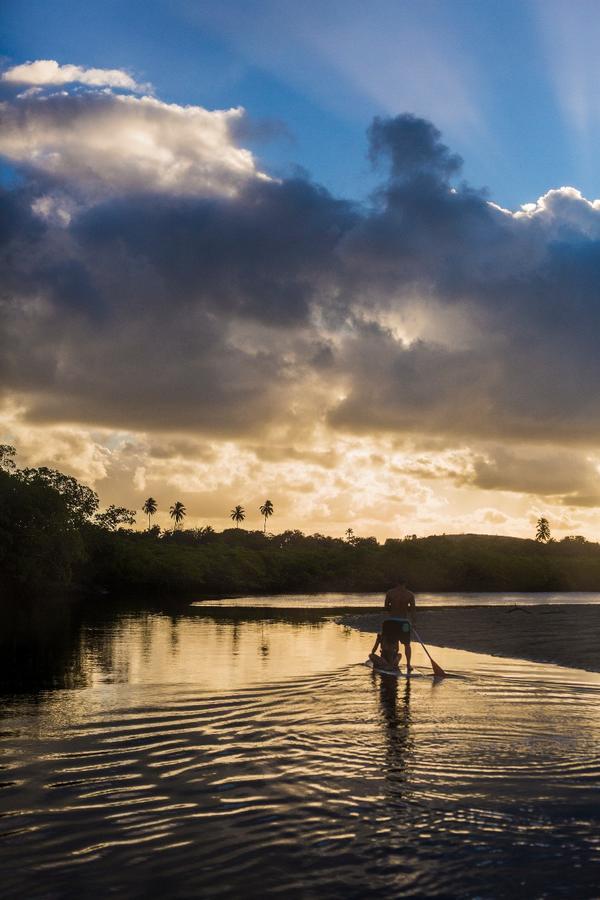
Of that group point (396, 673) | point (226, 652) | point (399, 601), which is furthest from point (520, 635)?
point (396, 673)

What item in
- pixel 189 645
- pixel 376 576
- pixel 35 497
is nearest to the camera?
pixel 189 645

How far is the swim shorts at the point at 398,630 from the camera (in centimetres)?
2233

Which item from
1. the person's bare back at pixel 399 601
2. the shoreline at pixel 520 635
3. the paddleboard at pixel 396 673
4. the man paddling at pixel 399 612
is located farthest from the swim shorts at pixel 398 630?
the shoreline at pixel 520 635

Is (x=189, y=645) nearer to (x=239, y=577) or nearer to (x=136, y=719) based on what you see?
(x=136, y=719)

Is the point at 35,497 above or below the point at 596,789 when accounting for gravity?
above

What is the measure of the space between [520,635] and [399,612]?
14392 millimetres

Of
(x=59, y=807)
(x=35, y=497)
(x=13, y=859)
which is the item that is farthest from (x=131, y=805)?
(x=35, y=497)

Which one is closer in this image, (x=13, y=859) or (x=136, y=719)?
(x=13, y=859)

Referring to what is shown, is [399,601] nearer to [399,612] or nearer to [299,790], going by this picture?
[399,612]

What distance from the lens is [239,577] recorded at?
143625 mm

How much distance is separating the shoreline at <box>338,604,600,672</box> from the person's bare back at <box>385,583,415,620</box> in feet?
16.8

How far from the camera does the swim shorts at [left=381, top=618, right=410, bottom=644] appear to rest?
A: 22328 mm

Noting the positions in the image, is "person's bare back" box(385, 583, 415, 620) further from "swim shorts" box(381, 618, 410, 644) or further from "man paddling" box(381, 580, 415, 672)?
"swim shorts" box(381, 618, 410, 644)

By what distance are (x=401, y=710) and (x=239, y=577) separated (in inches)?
5128
